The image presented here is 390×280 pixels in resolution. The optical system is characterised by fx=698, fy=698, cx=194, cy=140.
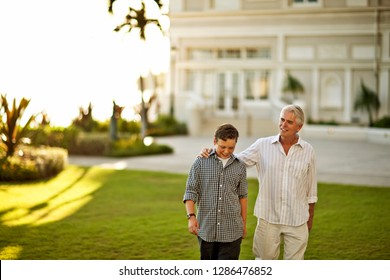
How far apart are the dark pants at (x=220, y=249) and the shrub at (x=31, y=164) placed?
3419 millimetres

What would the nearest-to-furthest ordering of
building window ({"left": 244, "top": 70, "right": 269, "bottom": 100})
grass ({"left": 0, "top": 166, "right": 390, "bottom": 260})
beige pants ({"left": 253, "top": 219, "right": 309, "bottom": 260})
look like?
beige pants ({"left": 253, "top": 219, "right": 309, "bottom": 260}), grass ({"left": 0, "top": 166, "right": 390, "bottom": 260}), building window ({"left": 244, "top": 70, "right": 269, "bottom": 100})

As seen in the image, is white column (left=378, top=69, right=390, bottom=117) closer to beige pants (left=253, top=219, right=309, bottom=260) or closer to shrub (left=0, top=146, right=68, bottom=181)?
beige pants (left=253, top=219, right=309, bottom=260)

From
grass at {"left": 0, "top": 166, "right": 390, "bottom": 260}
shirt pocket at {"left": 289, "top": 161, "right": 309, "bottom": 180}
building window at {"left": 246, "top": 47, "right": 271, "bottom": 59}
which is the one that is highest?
building window at {"left": 246, "top": 47, "right": 271, "bottom": 59}

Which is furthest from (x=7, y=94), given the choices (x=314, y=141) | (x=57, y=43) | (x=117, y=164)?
(x=314, y=141)

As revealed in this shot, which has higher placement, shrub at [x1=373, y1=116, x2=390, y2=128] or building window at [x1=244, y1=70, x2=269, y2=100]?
building window at [x1=244, y1=70, x2=269, y2=100]

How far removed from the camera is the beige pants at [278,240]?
11.4 ft

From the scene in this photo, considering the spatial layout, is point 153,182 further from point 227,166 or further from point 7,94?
point 227,166

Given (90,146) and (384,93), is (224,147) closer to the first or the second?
(384,93)

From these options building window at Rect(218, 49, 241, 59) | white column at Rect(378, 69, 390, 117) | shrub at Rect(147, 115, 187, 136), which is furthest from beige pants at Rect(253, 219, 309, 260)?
shrub at Rect(147, 115, 187, 136)

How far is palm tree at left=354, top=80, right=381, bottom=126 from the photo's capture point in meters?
5.49

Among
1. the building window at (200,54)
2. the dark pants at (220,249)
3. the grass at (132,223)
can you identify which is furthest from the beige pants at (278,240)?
the building window at (200,54)

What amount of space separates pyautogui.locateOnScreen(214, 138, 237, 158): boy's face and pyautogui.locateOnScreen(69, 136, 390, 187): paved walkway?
2.64 metres

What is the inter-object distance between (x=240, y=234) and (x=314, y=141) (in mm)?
2946

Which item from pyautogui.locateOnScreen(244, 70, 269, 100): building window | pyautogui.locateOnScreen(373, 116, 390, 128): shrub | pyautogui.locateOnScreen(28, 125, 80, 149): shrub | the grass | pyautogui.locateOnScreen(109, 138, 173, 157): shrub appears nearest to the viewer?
the grass
